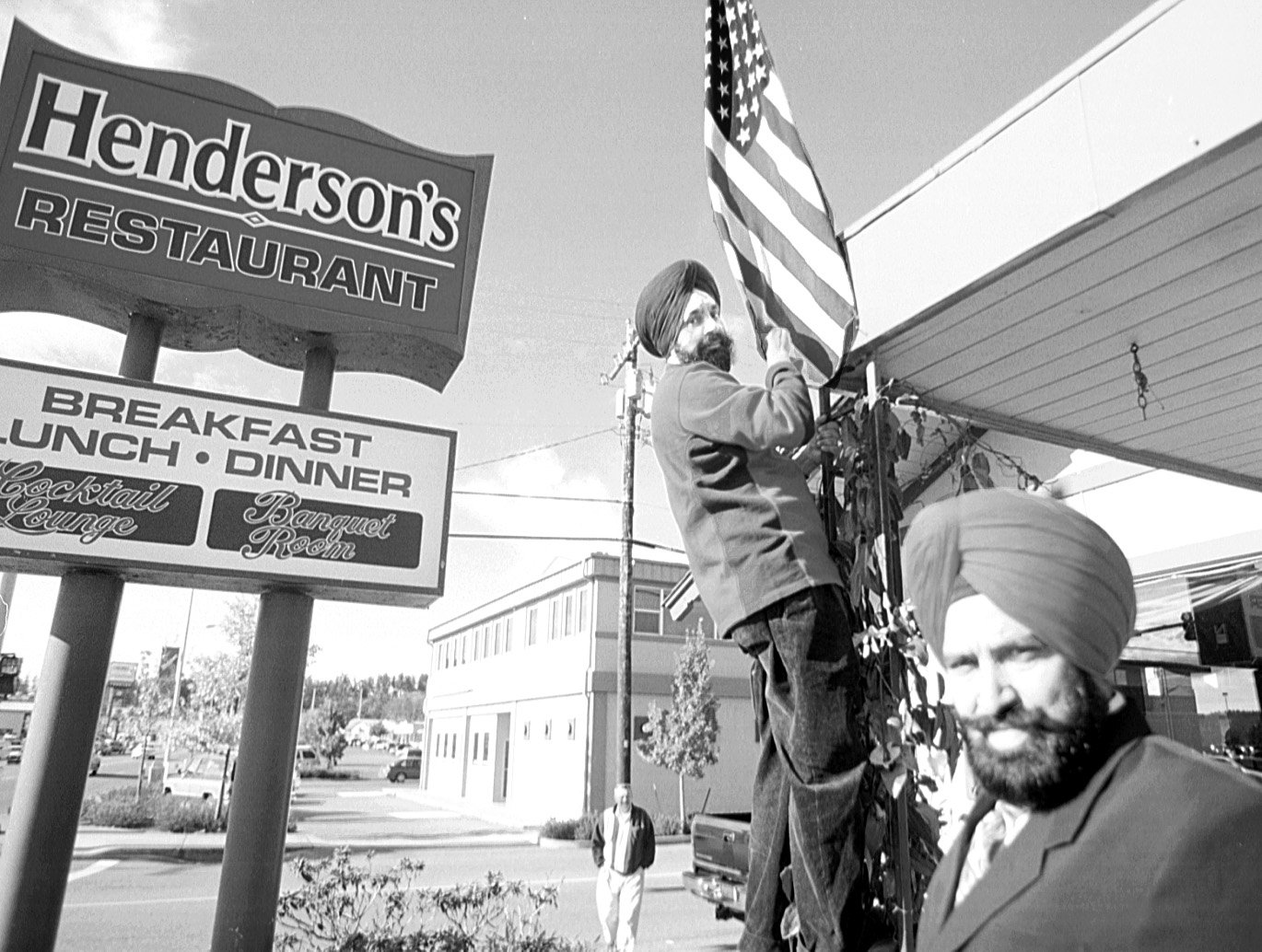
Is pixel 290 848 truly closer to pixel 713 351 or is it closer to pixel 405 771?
pixel 713 351

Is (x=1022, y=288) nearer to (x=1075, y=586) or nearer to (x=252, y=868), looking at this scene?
(x=1075, y=586)

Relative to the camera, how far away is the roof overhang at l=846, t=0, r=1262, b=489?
201 cm

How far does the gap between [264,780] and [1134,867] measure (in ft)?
17.2

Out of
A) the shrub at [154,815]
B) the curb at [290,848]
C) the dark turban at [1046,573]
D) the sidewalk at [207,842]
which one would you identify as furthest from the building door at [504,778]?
the dark turban at [1046,573]

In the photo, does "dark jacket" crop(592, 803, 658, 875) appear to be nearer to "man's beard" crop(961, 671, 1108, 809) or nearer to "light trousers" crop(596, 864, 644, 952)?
"light trousers" crop(596, 864, 644, 952)

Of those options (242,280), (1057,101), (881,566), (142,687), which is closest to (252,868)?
(242,280)

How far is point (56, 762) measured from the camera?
4.65 metres

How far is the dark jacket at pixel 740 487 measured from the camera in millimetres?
2125

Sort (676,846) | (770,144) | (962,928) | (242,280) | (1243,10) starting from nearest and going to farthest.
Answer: (962,928)
(1243,10)
(770,144)
(242,280)
(676,846)

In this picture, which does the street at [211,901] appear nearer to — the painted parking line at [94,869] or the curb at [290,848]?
the painted parking line at [94,869]

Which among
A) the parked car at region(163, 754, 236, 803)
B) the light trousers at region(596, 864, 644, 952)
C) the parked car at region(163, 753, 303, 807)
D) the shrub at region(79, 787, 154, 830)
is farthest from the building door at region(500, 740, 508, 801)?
the light trousers at region(596, 864, 644, 952)

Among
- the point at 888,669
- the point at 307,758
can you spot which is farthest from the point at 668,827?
the point at 307,758

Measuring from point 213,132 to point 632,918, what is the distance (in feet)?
30.3

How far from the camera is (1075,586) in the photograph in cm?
100
